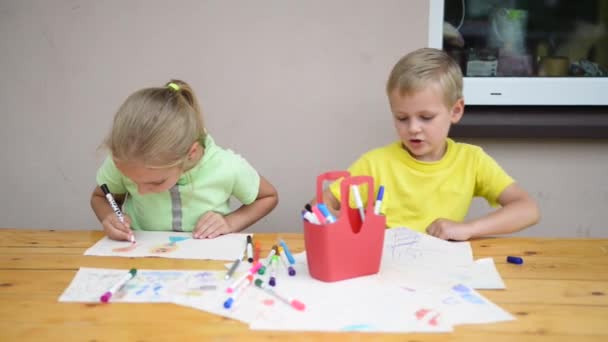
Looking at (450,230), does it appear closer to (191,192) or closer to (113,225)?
(191,192)

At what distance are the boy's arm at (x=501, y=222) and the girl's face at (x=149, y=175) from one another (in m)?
0.56

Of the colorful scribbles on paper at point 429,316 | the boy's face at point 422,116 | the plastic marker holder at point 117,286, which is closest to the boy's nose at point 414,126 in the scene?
the boy's face at point 422,116

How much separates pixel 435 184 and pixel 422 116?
191mm

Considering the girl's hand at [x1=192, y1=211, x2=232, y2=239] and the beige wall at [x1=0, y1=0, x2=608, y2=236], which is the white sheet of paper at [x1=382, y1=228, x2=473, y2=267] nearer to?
the girl's hand at [x1=192, y1=211, x2=232, y2=239]

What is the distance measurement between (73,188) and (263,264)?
118cm

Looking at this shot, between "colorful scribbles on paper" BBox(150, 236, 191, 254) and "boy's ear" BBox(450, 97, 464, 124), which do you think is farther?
"boy's ear" BBox(450, 97, 464, 124)

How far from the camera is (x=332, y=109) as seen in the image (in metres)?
2.12

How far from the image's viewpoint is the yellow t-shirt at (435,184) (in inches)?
63.1

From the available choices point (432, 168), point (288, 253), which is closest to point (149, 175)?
point (288, 253)

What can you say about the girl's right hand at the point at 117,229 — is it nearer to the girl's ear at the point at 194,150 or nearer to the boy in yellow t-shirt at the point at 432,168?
the girl's ear at the point at 194,150

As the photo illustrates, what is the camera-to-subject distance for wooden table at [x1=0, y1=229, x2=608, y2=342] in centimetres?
94

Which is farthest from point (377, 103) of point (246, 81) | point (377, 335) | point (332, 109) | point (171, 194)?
point (377, 335)

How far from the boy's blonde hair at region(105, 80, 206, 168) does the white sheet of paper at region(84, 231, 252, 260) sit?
0.16 m

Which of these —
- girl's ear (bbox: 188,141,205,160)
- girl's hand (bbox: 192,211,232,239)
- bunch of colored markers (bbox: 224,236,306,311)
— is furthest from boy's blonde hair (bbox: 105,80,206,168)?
bunch of colored markers (bbox: 224,236,306,311)
